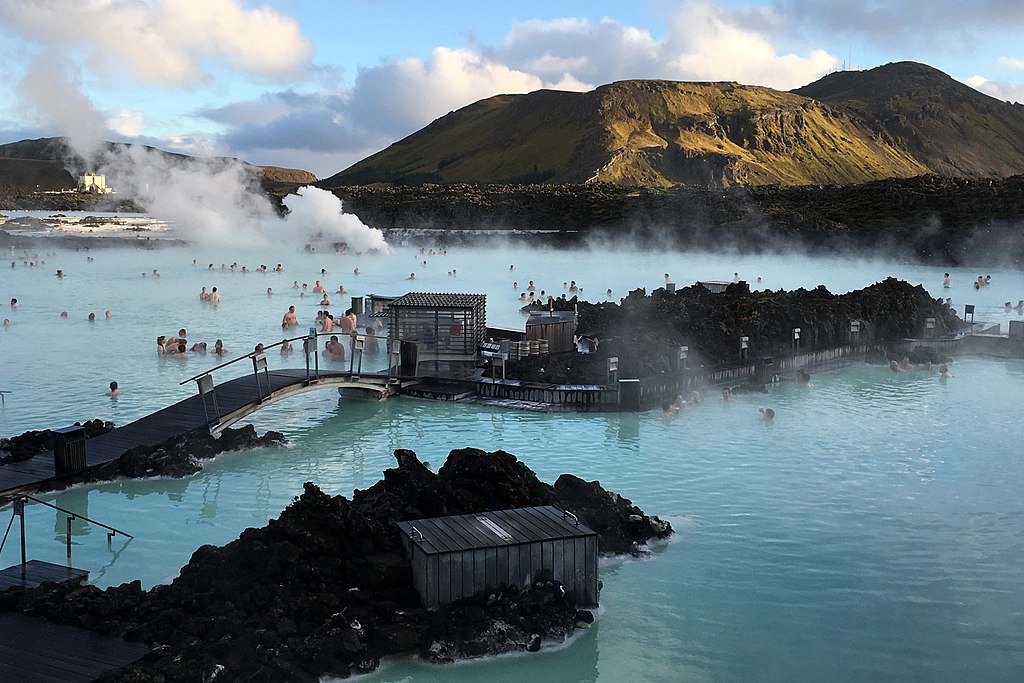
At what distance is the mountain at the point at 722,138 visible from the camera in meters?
129

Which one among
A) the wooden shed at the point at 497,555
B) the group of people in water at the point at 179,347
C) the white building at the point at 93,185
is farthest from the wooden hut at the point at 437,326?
the white building at the point at 93,185

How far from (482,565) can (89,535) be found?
5446 millimetres

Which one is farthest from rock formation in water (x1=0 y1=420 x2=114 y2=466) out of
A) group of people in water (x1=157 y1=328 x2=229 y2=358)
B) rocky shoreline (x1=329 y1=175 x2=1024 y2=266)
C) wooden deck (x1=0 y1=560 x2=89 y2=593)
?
rocky shoreline (x1=329 y1=175 x2=1024 y2=266)

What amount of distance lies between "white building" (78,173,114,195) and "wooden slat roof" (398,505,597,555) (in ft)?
422

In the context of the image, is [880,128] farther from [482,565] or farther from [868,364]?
[482,565]

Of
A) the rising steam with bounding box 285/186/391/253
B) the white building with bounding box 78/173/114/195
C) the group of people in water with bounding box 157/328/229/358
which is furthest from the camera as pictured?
the white building with bounding box 78/173/114/195

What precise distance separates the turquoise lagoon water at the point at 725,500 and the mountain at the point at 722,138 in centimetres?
10135

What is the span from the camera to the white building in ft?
417

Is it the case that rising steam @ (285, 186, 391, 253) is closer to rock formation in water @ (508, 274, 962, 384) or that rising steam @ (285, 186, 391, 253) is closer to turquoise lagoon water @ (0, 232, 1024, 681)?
turquoise lagoon water @ (0, 232, 1024, 681)

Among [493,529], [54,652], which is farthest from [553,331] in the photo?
[54,652]

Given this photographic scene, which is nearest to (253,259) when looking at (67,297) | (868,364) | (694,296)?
(67,297)

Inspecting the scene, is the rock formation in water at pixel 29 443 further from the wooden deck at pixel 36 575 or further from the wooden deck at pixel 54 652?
the wooden deck at pixel 54 652

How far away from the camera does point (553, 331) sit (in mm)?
20984

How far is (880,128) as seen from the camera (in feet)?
536
